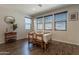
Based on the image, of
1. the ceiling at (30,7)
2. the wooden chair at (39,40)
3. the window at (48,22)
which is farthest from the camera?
the wooden chair at (39,40)

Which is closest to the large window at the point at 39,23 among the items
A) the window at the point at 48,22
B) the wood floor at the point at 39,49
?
the window at the point at 48,22

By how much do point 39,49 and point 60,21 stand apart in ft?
2.47

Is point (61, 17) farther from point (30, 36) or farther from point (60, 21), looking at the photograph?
point (30, 36)

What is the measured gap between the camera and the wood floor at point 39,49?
1.66 metres

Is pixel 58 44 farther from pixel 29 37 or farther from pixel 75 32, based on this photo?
pixel 29 37

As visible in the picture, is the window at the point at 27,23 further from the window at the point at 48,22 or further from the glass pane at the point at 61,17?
the glass pane at the point at 61,17

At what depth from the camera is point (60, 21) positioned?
176 centimetres

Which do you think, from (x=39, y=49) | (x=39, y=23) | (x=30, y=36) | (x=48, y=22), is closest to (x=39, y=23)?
(x=39, y=23)

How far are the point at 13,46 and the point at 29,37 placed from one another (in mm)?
400

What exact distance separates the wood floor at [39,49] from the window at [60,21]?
340 millimetres

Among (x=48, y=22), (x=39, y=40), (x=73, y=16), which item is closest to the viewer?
(x=73, y=16)

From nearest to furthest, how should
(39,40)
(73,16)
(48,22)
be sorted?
(73,16) < (48,22) < (39,40)

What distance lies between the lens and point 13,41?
183 cm
